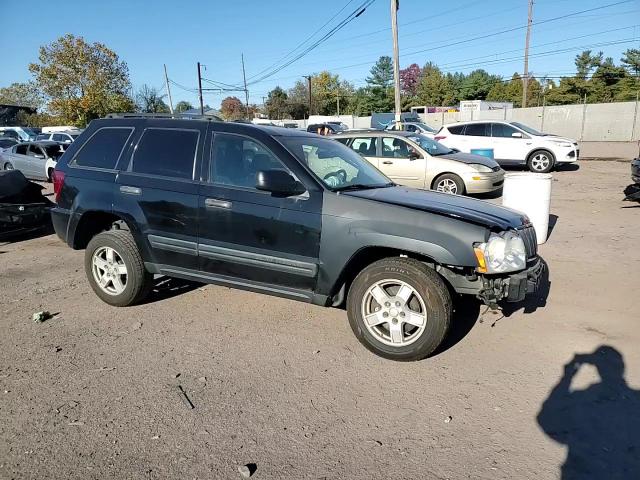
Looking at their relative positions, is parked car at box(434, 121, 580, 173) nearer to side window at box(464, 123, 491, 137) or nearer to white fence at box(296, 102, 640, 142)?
side window at box(464, 123, 491, 137)

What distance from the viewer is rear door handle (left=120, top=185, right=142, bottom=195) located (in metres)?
4.62

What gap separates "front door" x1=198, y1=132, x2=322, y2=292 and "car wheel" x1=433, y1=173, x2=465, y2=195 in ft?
24.3

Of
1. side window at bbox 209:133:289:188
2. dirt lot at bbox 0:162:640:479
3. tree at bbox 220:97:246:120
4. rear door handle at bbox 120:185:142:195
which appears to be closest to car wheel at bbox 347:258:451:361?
dirt lot at bbox 0:162:640:479

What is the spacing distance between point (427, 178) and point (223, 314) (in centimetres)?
740

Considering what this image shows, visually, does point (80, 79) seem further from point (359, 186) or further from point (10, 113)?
point (359, 186)

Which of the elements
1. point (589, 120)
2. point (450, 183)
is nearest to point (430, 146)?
point (450, 183)

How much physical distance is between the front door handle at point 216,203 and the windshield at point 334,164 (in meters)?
0.73

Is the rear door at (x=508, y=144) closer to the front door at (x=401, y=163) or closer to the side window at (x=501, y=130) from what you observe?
the side window at (x=501, y=130)

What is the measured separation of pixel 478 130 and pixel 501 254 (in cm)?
1395

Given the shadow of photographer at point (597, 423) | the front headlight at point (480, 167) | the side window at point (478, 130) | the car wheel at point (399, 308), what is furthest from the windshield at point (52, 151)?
the shadow of photographer at point (597, 423)

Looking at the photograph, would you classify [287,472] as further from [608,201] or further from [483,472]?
[608,201]

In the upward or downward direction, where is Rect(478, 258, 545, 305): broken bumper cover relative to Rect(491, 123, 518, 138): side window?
downward

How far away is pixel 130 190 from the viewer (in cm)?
466

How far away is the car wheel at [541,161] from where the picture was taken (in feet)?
51.8
